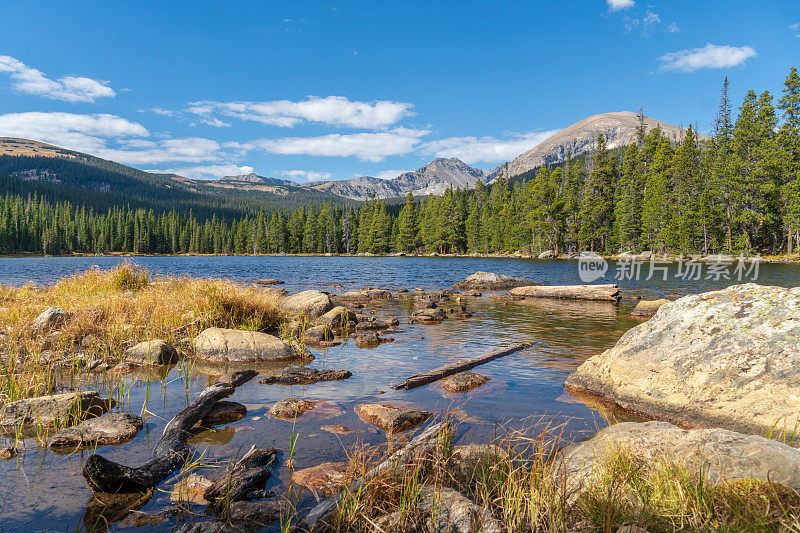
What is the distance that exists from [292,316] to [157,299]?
14.3 ft

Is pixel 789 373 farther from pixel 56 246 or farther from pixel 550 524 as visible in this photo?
pixel 56 246

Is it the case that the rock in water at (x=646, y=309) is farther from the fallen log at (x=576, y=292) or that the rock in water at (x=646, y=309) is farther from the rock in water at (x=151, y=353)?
the rock in water at (x=151, y=353)

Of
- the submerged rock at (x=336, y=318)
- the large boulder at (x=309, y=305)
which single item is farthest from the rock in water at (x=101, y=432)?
the large boulder at (x=309, y=305)

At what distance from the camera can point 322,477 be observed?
15.0ft

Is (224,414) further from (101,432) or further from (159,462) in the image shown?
(159,462)

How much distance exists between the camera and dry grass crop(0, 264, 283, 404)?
868 centimetres

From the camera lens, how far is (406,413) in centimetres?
627

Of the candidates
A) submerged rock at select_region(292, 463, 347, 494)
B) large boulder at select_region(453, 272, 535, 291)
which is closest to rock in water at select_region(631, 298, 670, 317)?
large boulder at select_region(453, 272, 535, 291)

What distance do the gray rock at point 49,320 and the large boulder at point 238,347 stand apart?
413 centimetres

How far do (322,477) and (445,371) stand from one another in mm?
4607

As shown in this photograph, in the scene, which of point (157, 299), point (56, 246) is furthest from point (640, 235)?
point (56, 246)

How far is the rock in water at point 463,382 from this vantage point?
7921mm

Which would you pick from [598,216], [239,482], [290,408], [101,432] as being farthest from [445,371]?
[598,216]

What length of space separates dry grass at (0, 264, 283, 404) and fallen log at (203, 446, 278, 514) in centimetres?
495
